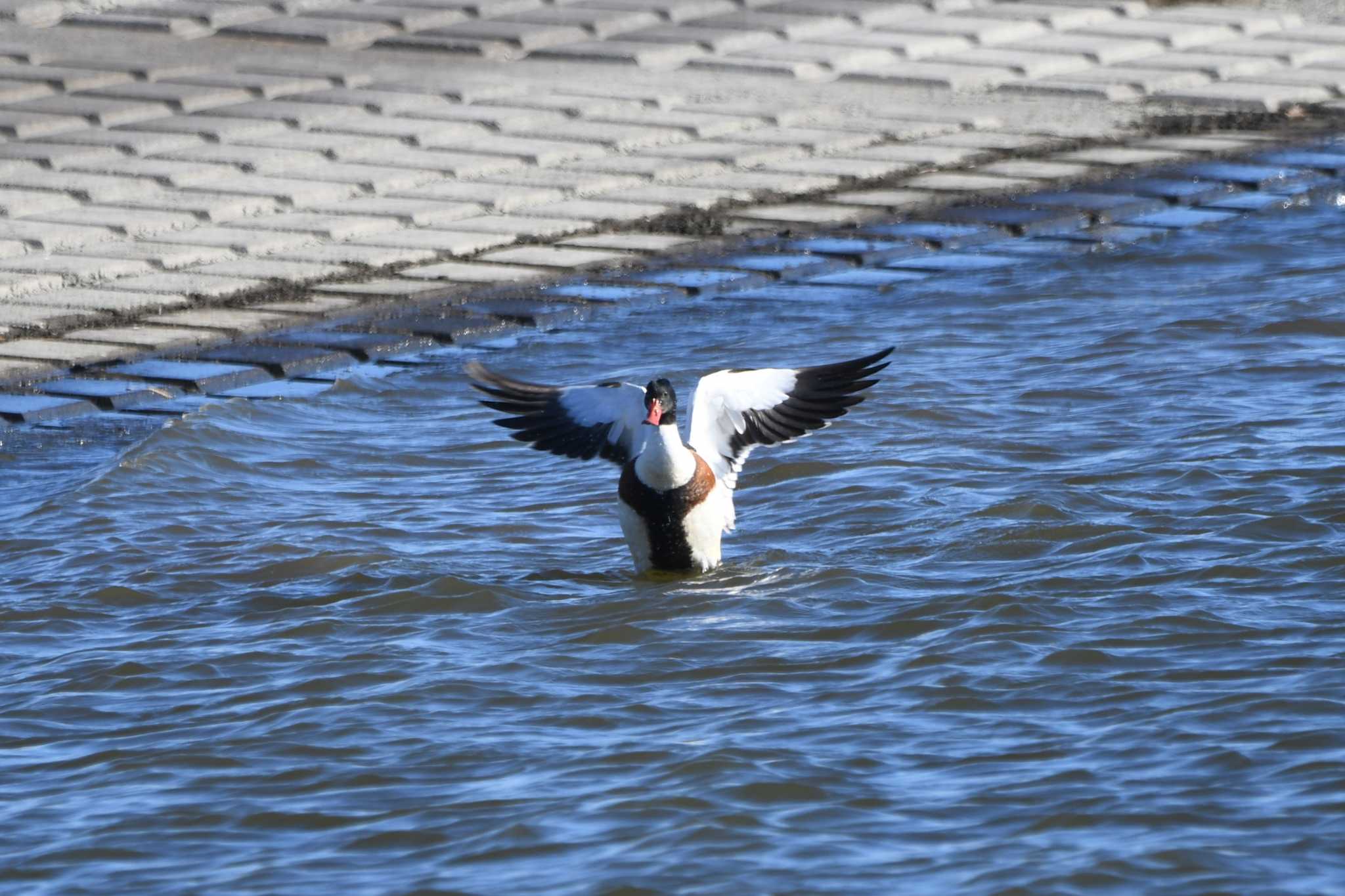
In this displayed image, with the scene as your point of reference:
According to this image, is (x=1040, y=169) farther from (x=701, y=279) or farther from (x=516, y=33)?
(x=516, y=33)

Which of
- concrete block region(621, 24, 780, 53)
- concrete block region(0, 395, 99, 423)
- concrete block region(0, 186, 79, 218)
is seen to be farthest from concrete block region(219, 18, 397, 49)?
concrete block region(0, 395, 99, 423)

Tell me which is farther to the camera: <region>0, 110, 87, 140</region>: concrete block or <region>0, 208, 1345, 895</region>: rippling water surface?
<region>0, 110, 87, 140</region>: concrete block

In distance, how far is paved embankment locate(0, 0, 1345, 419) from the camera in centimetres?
867

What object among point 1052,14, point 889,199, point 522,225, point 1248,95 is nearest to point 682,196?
point 522,225

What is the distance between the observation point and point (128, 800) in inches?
195

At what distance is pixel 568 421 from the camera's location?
21.3 ft

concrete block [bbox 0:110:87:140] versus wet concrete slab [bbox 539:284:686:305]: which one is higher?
concrete block [bbox 0:110:87:140]

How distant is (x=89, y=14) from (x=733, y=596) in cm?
807

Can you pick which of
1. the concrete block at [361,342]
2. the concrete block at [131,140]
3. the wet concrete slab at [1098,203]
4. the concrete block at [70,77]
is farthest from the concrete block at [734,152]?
the concrete block at [70,77]

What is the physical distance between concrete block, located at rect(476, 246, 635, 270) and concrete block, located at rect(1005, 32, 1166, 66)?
13.8 feet

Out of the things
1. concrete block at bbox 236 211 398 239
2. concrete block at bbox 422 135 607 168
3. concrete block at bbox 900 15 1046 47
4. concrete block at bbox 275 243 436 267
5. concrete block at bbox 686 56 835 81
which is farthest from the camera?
concrete block at bbox 900 15 1046 47

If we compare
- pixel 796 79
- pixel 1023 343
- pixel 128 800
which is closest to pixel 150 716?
pixel 128 800

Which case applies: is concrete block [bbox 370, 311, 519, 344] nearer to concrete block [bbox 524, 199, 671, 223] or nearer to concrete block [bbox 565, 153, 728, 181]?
concrete block [bbox 524, 199, 671, 223]

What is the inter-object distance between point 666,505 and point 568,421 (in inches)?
18.4
